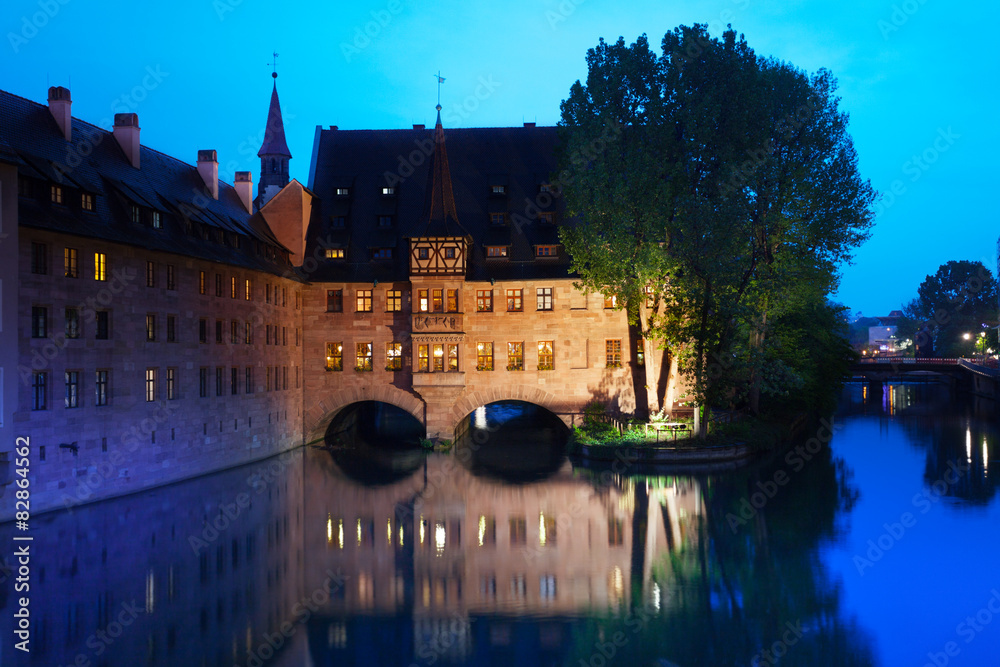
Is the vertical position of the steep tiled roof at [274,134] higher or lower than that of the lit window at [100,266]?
higher

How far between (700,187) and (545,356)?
35.2 ft

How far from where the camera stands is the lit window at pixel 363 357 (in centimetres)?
3962

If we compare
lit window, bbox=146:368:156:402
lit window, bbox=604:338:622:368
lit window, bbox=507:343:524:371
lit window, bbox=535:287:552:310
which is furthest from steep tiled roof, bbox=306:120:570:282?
lit window, bbox=146:368:156:402

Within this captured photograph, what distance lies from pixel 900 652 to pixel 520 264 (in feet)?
94.3

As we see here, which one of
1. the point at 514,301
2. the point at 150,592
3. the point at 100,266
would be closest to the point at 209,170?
the point at 100,266

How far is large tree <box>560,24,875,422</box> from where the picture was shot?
109ft

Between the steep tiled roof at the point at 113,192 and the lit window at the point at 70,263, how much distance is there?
885 millimetres

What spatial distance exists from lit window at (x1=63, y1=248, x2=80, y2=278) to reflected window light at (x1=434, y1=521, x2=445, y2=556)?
43.4 feet

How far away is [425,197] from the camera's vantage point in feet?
132

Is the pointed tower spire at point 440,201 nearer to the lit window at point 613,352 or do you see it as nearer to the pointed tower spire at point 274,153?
the lit window at point 613,352

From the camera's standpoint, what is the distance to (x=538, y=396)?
39.4 metres
